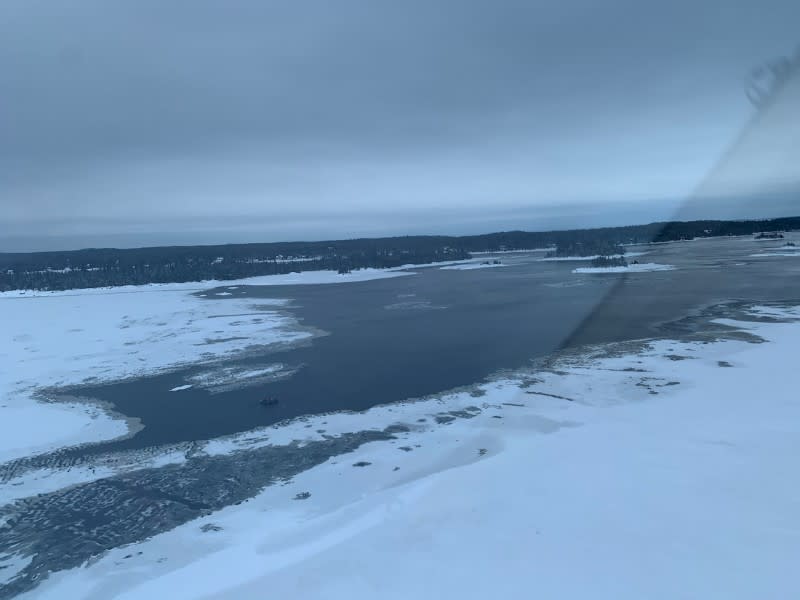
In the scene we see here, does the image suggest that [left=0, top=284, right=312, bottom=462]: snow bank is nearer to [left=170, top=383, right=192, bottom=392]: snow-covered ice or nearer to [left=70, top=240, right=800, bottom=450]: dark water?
[left=70, top=240, right=800, bottom=450]: dark water

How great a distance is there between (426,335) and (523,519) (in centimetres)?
929

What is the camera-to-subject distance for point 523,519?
4.26 meters

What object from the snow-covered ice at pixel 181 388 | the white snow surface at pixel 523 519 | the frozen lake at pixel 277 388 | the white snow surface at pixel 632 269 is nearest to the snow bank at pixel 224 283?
the frozen lake at pixel 277 388

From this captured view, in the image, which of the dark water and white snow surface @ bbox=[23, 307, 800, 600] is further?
the dark water

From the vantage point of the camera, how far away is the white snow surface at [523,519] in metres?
3.50

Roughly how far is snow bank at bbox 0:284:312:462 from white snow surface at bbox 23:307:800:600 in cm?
331

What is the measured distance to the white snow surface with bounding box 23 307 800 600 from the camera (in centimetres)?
350

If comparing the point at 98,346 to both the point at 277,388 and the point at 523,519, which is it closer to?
the point at 277,388

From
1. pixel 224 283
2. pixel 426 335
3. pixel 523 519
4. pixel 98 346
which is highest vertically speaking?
pixel 523 519

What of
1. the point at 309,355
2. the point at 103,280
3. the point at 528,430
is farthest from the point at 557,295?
the point at 103,280

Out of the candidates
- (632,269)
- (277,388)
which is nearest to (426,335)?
(277,388)

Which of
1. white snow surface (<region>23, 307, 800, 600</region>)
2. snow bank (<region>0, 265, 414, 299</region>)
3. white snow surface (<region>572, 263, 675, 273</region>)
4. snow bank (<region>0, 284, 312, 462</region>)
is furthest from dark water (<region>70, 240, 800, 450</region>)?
snow bank (<region>0, 265, 414, 299</region>)

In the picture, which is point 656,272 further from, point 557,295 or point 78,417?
point 78,417

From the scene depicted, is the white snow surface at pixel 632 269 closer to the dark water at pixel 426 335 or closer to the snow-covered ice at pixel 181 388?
the dark water at pixel 426 335
